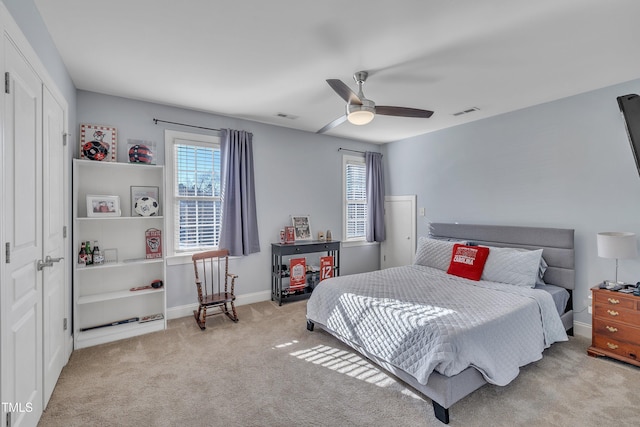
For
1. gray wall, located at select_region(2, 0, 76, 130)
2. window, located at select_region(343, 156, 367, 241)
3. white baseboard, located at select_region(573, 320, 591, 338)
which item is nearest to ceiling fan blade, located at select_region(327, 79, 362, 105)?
gray wall, located at select_region(2, 0, 76, 130)

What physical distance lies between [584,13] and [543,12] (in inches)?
10.6

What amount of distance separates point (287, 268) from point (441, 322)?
8.85 feet

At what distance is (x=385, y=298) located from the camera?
8.89 ft

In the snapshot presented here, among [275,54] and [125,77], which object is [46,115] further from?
[275,54]

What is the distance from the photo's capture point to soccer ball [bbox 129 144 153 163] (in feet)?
10.7

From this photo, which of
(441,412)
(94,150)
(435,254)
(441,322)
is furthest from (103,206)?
(435,254)

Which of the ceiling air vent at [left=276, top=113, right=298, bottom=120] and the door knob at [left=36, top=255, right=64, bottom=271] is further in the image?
the ceiling air vent at [left=276, top=113, right=298, bottom=120]

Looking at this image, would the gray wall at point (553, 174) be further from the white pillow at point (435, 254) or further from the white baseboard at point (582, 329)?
the white pillow at point (435, 254)

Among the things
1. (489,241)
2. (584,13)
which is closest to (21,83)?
(584,13)

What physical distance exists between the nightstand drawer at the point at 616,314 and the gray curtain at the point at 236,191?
3.85m

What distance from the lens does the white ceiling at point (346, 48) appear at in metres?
1.90

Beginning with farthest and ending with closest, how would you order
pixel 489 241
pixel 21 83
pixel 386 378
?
pixel 489 241 → pixel 386 378 → pixel 21 83

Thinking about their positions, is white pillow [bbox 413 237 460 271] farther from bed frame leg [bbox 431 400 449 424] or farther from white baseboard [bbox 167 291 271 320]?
white baseboard [bbox 167 291 271 320]

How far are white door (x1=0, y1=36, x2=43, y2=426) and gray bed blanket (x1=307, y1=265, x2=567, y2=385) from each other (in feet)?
7.17
